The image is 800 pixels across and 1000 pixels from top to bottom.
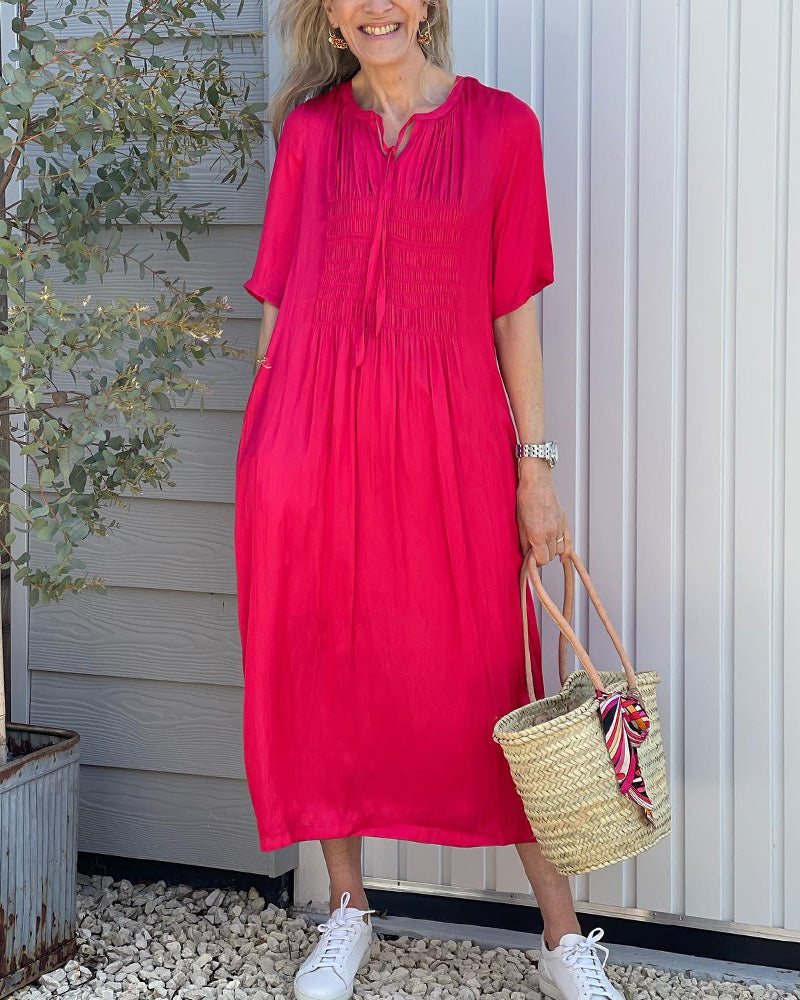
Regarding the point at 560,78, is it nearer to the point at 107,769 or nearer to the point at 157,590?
the point at 157,590

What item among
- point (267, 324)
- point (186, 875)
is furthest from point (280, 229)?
point (186, 875)

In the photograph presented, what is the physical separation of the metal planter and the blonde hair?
1.34m

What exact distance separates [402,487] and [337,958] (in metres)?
0.90

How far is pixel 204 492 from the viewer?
2.49 metres

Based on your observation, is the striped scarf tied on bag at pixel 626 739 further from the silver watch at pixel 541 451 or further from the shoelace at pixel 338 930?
the shoelace at pixel 338 930

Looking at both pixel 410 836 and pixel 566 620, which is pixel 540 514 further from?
pixel 410 836

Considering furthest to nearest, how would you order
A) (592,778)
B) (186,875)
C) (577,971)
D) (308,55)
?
(186,875)
(308,55)
(577,971)
(592,778)

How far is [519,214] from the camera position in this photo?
1.97 metres

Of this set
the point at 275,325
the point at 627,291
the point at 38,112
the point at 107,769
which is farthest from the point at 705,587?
the point at 38,112

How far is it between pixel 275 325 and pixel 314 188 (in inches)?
10.4

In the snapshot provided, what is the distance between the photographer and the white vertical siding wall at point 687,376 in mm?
2094

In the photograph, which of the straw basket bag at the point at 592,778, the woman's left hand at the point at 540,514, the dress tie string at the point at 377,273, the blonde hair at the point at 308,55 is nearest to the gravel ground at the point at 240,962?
the straw basket bag at the point at 592,778

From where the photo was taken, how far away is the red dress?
Answer: 6.40ft

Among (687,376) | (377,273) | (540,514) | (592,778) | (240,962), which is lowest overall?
(240,962)
